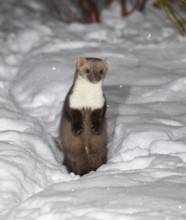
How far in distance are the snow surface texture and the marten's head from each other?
643 millimetres

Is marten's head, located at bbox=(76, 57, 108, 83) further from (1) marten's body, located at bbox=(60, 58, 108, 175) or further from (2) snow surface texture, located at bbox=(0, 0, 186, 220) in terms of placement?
(2) snow surface texture, located at bbox=(0, 0, 186, 220)

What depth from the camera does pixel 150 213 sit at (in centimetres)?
443

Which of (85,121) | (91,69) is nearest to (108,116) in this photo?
(85,121)

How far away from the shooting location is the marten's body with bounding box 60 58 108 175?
5961 millimetres

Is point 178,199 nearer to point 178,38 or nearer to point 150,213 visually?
point 150,213

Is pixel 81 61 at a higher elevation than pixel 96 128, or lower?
higher

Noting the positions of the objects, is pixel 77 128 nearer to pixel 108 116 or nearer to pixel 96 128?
pixel 96 128

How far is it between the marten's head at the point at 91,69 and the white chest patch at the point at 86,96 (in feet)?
0.17

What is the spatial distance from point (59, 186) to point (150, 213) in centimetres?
89

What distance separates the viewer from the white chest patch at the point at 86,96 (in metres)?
5.95

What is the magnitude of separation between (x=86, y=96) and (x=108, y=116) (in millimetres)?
1046

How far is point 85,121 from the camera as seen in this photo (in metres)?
6.03

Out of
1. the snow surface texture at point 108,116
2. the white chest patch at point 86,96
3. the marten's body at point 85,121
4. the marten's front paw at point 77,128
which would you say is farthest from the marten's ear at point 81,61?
the snow surface texture at point 108,116

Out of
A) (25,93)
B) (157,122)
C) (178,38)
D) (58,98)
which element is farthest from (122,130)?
(178,38)
